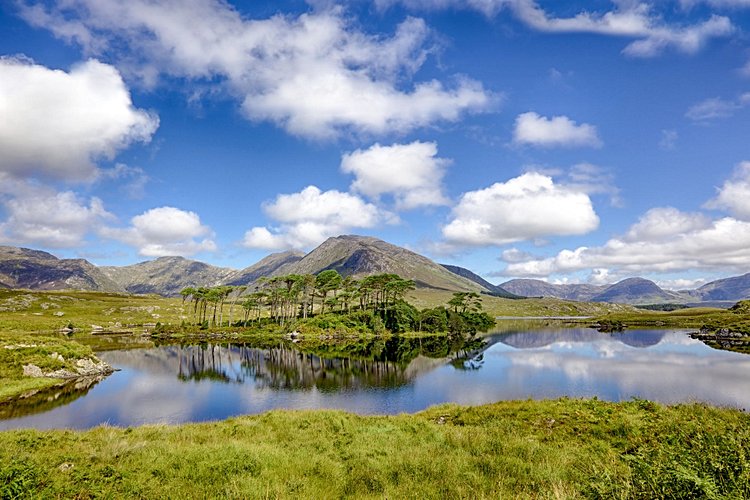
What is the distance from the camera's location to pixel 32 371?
48.6 m

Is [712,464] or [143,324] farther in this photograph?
[143,324]

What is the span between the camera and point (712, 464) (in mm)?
7426

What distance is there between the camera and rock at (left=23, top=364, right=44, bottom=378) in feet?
157

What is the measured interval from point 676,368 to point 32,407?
8882 centimetres

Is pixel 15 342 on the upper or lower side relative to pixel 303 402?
upper

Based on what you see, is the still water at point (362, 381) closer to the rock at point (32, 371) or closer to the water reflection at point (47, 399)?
the water reflection at point (47, 399)

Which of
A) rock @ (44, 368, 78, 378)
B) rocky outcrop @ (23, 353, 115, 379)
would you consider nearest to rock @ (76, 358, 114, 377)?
rocky outcrop @ (23, 353, 115, 379)

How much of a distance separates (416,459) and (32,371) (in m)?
57.4

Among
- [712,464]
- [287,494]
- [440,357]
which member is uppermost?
[712,464]

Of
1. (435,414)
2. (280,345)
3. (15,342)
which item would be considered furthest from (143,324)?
(435,414)

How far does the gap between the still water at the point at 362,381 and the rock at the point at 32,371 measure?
203 inches

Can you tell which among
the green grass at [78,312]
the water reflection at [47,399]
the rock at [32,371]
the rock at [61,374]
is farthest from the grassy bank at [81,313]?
the water reflection at [47,399]

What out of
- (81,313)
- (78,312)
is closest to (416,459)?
(81,313)

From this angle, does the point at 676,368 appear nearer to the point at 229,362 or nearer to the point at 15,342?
the point at 229,362
